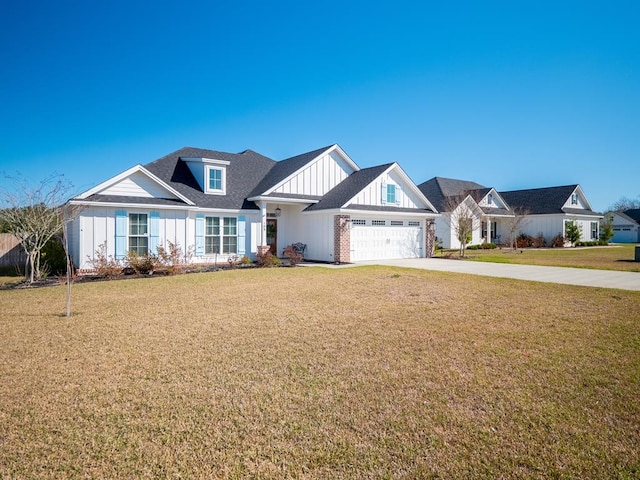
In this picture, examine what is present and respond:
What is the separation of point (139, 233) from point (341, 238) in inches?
378

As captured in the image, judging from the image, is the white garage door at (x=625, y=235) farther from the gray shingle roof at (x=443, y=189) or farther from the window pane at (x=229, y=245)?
the window pane at (x=229, y=245)

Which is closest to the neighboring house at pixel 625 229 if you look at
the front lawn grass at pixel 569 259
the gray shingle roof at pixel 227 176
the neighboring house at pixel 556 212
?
the neighboring house at pixel 556 212

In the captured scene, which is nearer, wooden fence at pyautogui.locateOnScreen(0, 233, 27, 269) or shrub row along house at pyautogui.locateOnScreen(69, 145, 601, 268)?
shrub row along house at pyautogui.locateOnScreen(69, 145, 601, 268)

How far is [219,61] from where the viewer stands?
17547mm

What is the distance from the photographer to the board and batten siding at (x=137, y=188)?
53.8 ft

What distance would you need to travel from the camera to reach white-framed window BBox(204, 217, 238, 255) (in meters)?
19.0

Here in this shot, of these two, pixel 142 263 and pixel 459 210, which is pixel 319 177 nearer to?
pixel 142 263

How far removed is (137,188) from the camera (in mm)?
16938

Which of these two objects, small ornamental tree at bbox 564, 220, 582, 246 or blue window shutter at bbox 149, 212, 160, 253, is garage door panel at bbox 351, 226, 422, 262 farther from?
small ornamental tree at bbox 564, 220, 582, 246

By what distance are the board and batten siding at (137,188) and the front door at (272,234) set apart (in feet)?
20.7

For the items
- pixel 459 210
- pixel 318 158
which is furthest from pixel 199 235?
pixel 459 210

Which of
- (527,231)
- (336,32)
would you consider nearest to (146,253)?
(336,32)

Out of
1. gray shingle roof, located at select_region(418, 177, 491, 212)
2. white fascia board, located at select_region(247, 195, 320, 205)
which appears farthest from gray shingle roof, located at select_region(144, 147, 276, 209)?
gray shingle roof, located at select_region(418, 177, 491, 212)

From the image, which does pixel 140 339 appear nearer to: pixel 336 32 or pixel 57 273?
pixel 57 273
